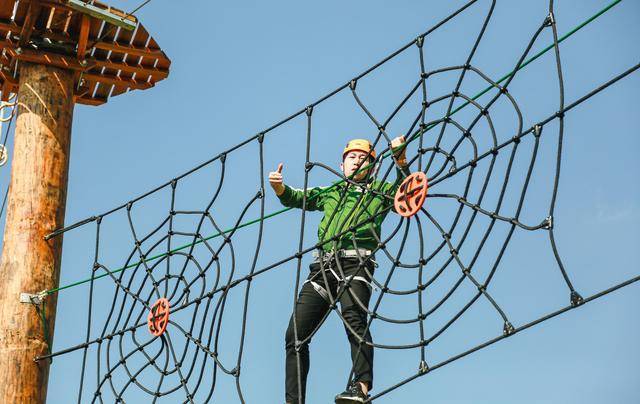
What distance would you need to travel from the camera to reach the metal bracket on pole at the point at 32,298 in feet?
24.4

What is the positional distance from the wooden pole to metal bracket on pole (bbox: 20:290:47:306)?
25mm

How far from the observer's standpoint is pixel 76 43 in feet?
26.4

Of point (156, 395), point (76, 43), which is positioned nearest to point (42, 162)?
point (76, 43)

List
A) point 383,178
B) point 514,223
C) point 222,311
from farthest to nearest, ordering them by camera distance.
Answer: point 222,311
point 383,178
point 514,223

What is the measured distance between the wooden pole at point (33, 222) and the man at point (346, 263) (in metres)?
1.86

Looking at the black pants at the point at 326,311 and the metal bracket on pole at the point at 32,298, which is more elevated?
the metal bracket on pole at the point at 32,298

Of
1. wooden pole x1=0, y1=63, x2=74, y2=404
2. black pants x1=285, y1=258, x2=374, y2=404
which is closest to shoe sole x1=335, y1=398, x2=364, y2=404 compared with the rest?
black pants x1=285, y1=258, x2=374, y2=404

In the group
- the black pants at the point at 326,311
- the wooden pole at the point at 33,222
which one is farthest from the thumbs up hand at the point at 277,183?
the wooden pole at the point at 33,222

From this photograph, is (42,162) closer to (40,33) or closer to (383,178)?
(40,33)

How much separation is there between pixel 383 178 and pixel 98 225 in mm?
2437

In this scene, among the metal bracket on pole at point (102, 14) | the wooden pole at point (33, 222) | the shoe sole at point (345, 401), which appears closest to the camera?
the shoe sole at point (345, 401)

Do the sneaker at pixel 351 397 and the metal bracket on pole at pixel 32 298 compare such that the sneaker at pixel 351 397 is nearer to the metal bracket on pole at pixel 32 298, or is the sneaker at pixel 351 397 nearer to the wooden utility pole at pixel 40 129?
the wooden utility pole at pixel 40 129

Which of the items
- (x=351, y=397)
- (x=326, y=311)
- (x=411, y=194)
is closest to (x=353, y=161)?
(x=326, y=311)

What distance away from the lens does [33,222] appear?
7.63 m
